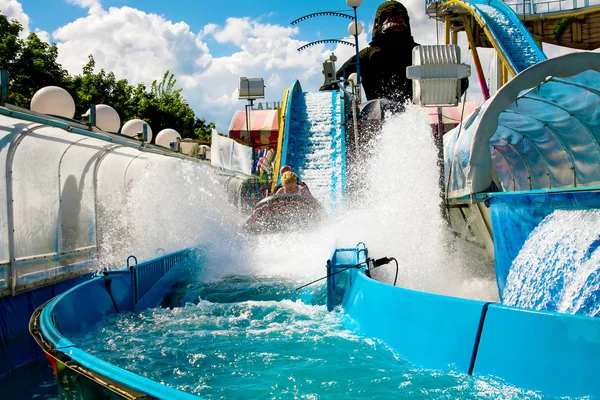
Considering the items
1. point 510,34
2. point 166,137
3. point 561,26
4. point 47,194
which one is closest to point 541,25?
point 561,26

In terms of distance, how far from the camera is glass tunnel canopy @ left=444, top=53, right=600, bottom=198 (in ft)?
20.9

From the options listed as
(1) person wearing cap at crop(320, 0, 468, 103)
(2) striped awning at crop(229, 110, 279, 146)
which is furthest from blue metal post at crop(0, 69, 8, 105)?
(1) person wearing cap at crop(320, 0, 468, 103)

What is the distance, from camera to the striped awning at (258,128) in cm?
2933

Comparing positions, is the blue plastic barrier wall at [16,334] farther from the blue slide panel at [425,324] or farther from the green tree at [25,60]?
the green tree at [25,60]

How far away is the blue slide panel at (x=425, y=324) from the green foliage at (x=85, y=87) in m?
14.4

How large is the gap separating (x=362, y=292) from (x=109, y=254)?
16.5ft

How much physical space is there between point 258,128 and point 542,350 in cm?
2726

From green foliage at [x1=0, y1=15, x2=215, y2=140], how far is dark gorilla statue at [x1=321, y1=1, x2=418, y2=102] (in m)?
13.1

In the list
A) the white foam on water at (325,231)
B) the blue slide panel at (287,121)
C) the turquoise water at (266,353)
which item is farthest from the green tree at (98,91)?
the turquoise water at (266,353)

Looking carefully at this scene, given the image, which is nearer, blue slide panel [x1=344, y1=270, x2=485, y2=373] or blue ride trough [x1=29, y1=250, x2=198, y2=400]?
blue ride trough [x1=29, y1=250, x2=198, y2=400]

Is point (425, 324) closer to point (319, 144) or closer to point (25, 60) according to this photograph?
point (319, 144)

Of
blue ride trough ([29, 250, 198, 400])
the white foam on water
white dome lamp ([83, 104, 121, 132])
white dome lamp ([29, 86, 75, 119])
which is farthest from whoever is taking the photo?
white dome lamp ([83, 104, 121, 132])

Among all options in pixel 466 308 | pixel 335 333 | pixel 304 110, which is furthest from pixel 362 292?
pixel 304 110

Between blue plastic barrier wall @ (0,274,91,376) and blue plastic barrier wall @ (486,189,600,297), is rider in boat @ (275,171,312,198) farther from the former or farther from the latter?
blue plastic barrier wall @ (0,274,91,376)
